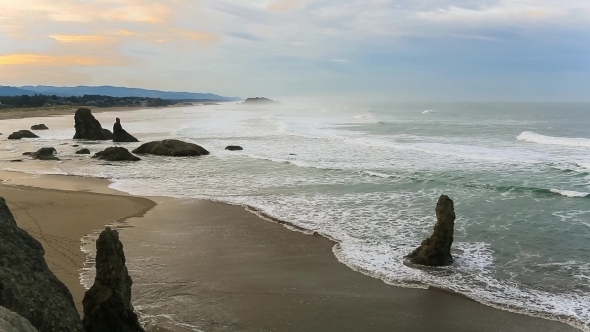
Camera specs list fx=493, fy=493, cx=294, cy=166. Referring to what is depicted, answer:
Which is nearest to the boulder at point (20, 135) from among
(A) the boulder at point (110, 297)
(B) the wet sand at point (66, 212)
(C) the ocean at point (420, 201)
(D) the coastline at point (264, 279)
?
(C) the ocean at point (420, 201)

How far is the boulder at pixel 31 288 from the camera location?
206 inches

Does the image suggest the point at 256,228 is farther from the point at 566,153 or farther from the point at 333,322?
the point at 566,153

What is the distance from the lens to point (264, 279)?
10.8 m

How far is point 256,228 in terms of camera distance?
1505 centimetres

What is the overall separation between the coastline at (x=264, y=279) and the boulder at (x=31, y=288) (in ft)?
8.32

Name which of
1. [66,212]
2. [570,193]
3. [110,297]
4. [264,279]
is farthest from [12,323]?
[570,193]

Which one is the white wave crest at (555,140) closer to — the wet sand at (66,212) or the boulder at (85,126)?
the wet sand at (66,212)

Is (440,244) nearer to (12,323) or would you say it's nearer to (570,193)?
(12,323)

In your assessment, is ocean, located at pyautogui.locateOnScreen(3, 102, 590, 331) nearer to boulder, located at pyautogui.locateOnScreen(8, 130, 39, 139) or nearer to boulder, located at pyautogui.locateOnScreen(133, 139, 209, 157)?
boulder, located at pyautogui.locateOnScreen(133, 139, 209, 157)

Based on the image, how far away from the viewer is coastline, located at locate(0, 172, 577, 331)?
28.8ft

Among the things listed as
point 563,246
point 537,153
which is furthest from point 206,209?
point 537,153

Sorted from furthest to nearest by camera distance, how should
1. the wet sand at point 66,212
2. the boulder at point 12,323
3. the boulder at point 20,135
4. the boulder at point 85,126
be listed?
the boulder at point 20,135 → the boulder at point 85,126 → the wet sand at point 66,212 → the boulder at point 12,323

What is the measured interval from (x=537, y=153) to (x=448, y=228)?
26168 millimetres

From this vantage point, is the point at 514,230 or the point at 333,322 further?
the point at 514,230
